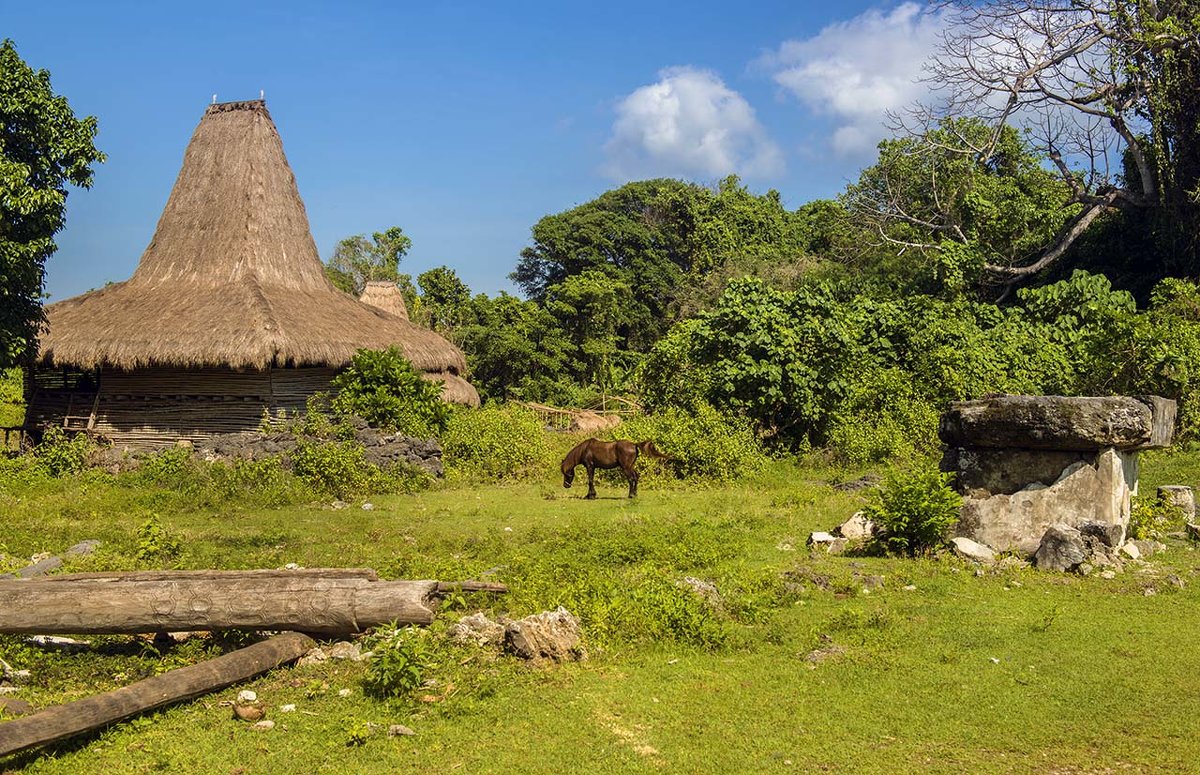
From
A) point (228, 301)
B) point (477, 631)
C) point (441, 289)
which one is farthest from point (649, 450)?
point (441, 289)

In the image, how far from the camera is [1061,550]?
8.49 m

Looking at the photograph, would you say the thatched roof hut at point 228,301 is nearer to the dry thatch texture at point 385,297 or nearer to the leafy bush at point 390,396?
the leafy bush at point 390,396

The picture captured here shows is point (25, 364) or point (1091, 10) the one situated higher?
point (1091, 10)

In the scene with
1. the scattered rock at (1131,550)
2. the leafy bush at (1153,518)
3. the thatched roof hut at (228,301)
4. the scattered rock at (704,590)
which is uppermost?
the thatched roof hut at (228,301)

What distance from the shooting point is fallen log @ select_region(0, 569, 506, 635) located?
6234 mm

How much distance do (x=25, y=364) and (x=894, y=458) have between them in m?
14.7

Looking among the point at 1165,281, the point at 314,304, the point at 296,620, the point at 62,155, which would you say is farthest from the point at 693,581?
the point at 1165,281

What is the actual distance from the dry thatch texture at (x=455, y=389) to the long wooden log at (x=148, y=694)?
1607 cm

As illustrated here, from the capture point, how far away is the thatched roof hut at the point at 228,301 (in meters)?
16.8

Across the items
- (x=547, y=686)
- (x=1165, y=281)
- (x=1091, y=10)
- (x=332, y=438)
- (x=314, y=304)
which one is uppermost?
(x=1091, y=10)

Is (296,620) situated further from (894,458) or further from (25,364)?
(25,364)

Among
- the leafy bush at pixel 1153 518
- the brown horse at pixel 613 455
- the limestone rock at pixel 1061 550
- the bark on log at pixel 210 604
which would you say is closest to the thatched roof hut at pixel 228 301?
the brown horse at pixel 613 455

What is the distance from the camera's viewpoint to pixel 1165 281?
754 inches

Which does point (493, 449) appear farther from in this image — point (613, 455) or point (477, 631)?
point (477, 631)
